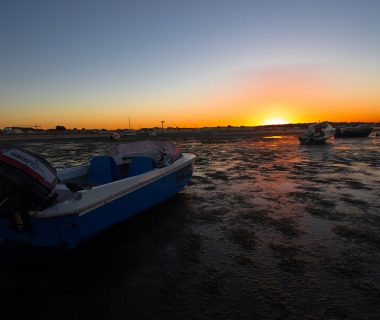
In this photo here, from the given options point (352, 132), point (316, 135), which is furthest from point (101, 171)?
point (352, 132)

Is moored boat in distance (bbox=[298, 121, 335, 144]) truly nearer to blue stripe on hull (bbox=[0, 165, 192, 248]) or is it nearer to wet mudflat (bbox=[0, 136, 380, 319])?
wet mudflat (bbox=[0, 136, 380, 319])

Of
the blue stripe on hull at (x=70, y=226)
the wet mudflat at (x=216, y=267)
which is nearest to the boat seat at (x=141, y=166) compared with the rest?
A: the wet mudflat at (x=216, y=267)

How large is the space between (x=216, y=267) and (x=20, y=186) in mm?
3225

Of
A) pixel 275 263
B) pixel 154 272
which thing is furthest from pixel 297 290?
pixel 154 272

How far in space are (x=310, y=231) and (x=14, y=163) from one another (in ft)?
18.0

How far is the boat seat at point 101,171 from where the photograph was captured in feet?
29.6

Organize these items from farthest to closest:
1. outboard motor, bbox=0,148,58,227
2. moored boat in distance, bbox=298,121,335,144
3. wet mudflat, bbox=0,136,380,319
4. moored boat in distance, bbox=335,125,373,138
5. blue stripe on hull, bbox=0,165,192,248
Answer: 1. moored boat in distance, bbox=335,125,373,138
2. moored boat in distance, bbox=298,121,335,144
3. blue stripe on hull, bbox=0,165,192,248
4. outboard motor, bbox=0,148,58,227
5. wet mudflat, bbox=0,136,380,319

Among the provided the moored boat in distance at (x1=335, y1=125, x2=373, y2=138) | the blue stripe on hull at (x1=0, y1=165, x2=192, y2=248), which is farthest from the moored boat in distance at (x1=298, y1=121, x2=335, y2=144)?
the blue stripe on hull at (x1=0, y1=165, x2=192, y2=248)

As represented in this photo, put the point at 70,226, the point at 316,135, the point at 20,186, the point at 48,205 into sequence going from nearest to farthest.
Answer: the point at 20,186 < the point at 70,226 < the point at 48,205 < the point at 316,135

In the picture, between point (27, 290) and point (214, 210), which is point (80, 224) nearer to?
point (27, 290)

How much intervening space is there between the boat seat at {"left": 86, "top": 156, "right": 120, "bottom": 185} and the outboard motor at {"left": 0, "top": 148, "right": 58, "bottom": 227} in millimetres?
3526

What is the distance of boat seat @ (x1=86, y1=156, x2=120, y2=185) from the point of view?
9.02 metres

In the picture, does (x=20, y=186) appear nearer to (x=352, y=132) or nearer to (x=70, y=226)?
(x=70, y=226)

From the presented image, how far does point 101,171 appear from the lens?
9047mm
